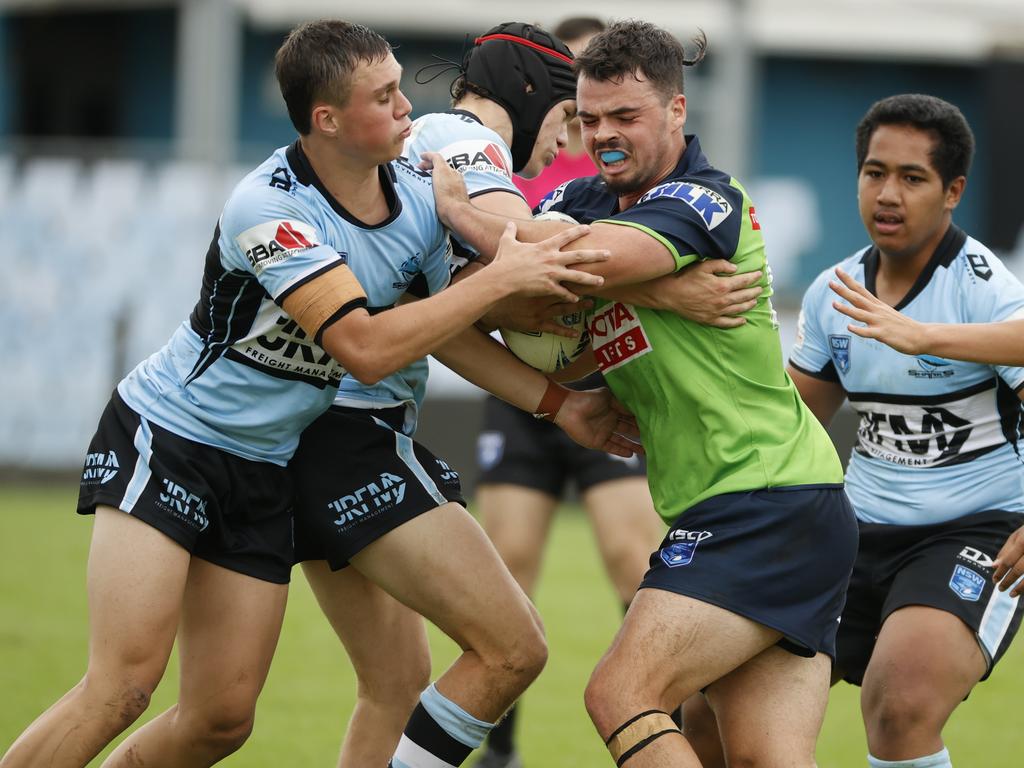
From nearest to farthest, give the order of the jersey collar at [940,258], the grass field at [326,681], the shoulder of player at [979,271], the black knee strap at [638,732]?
1. the black knee strap at [638,732]
2. the shoulder of player at [979,271]
3. the jersey collar at [940,258]
4. the grass field at [326,681]

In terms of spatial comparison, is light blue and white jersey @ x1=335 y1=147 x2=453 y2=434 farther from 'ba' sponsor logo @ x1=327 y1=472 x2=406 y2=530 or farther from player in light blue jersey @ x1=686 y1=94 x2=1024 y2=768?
player in light blue jersey @ x1=686 y1=94 x2=1024 y2=768

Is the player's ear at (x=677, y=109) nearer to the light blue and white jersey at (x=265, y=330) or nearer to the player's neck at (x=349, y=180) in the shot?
the light blue and white jersey at (x=265, y=330)

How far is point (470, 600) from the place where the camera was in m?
4.38

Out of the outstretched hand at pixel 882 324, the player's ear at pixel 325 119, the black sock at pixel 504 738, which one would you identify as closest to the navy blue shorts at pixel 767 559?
the outstretched hand at pixel 882 324

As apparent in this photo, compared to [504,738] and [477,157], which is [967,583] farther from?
[504,738]

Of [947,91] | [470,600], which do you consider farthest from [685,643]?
[947,91]

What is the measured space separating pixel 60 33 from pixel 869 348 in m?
16.4

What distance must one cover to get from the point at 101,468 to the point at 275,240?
2.88 ft

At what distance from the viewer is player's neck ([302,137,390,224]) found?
4.24m

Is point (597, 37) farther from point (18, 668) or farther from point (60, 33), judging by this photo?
point (60, 33)

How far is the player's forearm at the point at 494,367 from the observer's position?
4566mm

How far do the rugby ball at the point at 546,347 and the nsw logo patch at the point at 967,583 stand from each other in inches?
53.2

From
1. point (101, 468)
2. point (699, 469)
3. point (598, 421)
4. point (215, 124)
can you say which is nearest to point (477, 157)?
point (598, 421)

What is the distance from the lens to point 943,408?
4816 millimetres
